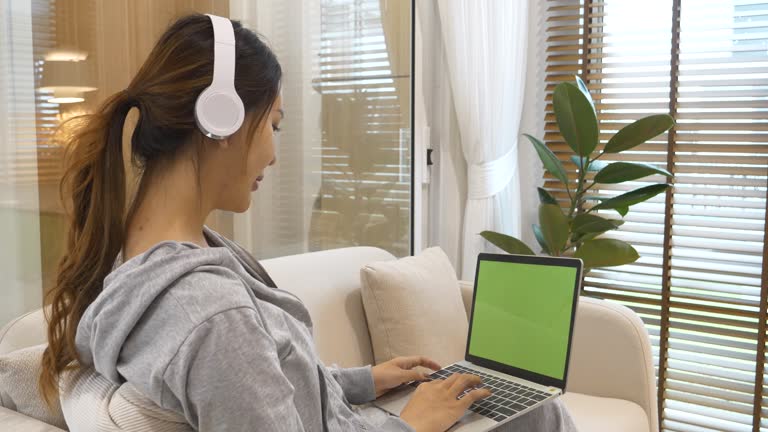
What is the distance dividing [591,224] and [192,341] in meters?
1.91

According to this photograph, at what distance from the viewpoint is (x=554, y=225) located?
8.05 ft

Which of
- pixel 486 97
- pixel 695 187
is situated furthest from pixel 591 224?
pixel 486 97

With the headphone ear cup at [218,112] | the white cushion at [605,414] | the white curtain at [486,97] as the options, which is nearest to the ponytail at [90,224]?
the headphone ear cup at [218,112]

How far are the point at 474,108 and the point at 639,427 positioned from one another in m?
1.43

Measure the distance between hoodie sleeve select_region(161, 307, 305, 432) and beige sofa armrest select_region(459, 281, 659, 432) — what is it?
4.25 feet

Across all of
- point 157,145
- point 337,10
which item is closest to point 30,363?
point 157,145

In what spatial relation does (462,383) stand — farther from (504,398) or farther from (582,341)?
(582,341)

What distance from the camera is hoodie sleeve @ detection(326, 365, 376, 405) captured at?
1306 mm

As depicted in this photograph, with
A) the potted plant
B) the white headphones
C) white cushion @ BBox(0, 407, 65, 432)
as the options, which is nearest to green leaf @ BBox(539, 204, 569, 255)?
the potted plant

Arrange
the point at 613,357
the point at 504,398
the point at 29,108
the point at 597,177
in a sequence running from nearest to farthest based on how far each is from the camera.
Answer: the point at 504,398
the point at 29,108
the point at 613,357
the point at 597,177

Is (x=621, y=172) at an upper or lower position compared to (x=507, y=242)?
upper

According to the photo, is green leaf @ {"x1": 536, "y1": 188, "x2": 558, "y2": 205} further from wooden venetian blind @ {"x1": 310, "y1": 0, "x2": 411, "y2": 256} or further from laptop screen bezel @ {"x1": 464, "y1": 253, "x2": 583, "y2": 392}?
laptop screen bezel @ {"x1": 464, "y1": 253, "x2": 583, "y2": 392}

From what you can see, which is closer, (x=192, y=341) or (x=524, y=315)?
(x=192, y=341)

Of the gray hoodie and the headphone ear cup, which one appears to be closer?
the gray hoodie
